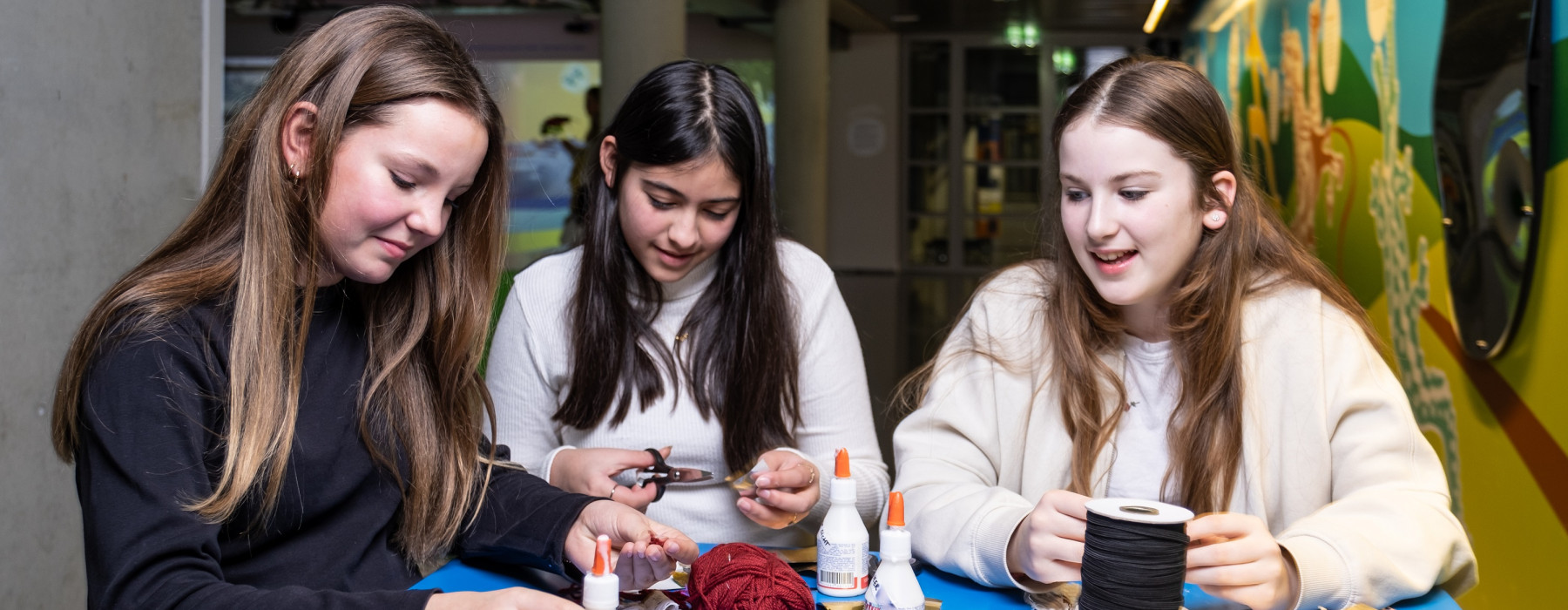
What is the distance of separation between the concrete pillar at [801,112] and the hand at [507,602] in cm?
954

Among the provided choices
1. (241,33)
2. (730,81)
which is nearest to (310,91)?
(730,81)

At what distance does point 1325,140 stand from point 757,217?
462cm

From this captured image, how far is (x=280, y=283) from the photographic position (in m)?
1.26

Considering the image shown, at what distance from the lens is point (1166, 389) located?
1.70m

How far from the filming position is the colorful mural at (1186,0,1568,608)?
101 inches

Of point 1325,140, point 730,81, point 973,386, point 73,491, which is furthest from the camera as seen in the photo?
point 1325,140

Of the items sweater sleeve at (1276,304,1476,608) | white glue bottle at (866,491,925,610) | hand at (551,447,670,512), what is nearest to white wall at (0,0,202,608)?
hand at (551,447,670,512)

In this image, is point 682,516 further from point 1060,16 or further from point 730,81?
point 1060,16

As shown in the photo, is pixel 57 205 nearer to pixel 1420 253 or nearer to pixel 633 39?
pixel 1420 253

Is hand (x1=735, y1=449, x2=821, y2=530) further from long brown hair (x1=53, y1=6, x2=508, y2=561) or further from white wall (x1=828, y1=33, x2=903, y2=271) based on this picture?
white wall (x1=828, y1=33, x2=903, y2=271)

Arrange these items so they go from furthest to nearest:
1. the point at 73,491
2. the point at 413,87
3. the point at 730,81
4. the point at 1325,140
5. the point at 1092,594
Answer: the point at 1325,140 → the point at 73,491 → the point at 730,81 → the point at 413,87 → the point at 1092,594

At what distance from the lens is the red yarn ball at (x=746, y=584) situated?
47.4 inches

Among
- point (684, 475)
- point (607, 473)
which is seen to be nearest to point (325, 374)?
point (607, 473)

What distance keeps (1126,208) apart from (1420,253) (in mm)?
2874
